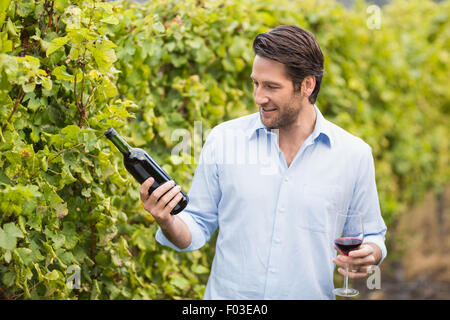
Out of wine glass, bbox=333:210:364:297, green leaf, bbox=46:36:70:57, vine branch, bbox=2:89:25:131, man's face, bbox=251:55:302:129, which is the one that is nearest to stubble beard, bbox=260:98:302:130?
man's face, bbox=251:55:302:129

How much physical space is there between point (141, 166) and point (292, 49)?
0.77m

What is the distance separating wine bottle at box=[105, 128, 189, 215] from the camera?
2350mm

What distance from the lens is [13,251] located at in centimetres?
221

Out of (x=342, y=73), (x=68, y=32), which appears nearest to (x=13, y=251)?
(x=68, y=32)

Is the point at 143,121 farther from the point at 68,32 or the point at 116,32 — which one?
the point at 68,32

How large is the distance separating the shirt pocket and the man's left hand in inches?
6.2

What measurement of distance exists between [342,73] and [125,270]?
3.14 meters

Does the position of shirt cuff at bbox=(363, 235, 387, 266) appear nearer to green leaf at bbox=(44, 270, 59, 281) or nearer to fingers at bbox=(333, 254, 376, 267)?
fingers at bbox=(333, 254, 376, 267)

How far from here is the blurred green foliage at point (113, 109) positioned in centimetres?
229

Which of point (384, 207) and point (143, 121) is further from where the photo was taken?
point (384, 207)

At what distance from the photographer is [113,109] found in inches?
99.3

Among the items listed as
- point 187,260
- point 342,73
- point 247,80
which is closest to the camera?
point 187,260

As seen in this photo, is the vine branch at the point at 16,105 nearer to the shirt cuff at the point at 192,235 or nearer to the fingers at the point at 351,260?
the shirt cuff at the point at 192,235

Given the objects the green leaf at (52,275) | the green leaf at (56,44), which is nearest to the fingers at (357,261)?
the green leaf at (52,275)
